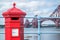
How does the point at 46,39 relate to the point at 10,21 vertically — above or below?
below

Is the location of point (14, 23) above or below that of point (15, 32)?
above

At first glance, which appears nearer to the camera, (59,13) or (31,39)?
(31,39)

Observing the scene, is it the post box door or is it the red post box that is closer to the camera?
the red post box

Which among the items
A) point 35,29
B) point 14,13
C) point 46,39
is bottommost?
point 46,39

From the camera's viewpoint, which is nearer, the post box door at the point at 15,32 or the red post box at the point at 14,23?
the red post box at the point at 14,23

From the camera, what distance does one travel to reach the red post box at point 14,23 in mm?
4633

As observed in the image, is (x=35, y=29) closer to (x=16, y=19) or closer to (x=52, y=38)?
(x=16, y=19)

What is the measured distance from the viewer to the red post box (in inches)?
182

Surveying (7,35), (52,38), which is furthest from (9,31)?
(52,38)

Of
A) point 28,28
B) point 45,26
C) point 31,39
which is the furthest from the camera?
point 31,39

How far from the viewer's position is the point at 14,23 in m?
4.64

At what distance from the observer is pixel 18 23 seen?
467 cm

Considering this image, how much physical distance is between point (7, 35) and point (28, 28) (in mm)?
1147

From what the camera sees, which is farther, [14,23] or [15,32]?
[15,32]
